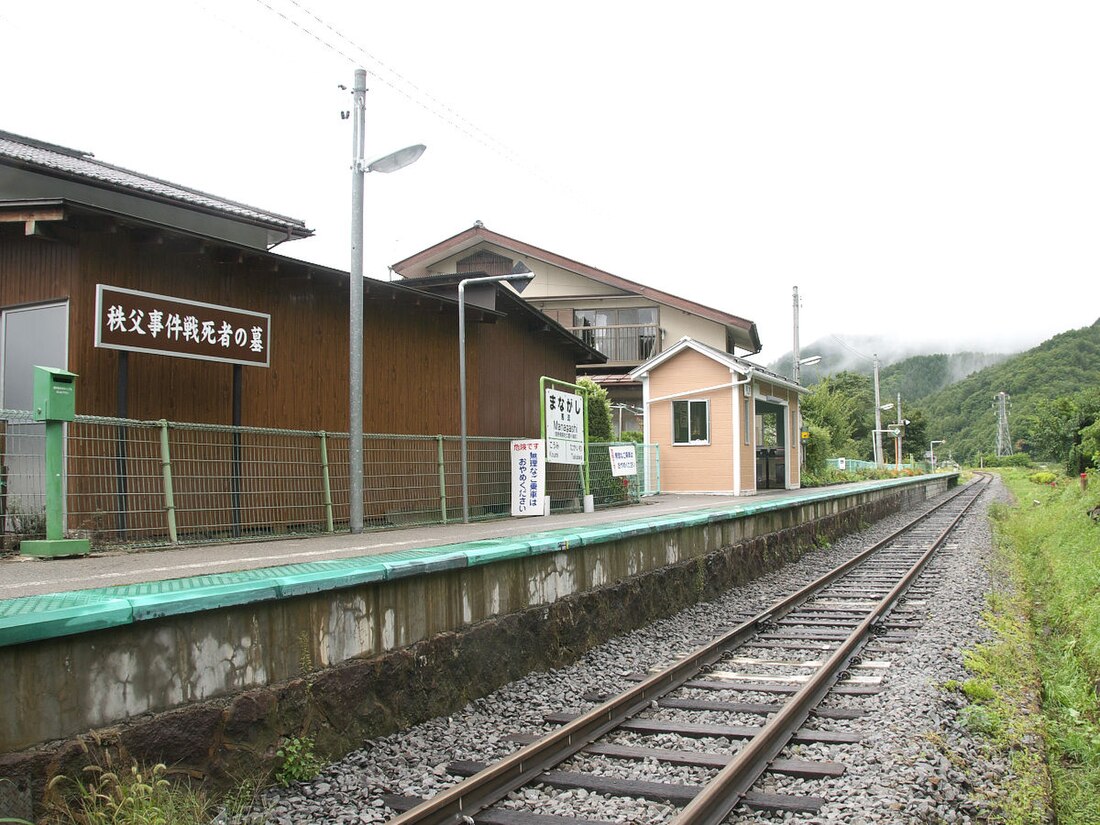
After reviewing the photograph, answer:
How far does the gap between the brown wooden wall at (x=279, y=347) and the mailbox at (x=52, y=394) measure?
153cm

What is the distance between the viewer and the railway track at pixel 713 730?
4.11 metres

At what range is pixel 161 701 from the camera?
3943mm

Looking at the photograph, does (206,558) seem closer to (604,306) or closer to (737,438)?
(737,438)

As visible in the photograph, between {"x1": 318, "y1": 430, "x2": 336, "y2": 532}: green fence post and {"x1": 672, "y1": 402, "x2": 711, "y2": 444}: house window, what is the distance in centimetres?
1294

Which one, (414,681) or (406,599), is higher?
(406,599)

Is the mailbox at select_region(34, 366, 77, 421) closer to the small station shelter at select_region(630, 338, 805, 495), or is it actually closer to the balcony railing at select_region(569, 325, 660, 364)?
the small station shelter at select_region(630, 338, 805, 495)

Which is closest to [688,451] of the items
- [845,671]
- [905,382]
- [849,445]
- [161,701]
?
[845,671]

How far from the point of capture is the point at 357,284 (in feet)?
33.1

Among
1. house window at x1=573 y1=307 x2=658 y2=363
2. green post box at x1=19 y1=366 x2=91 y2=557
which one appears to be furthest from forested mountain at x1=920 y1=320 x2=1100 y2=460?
green post box at x1=19 y1=366 x2=91 y2=557

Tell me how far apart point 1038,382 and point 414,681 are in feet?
306

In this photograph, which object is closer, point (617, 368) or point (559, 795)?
point (559, 795)

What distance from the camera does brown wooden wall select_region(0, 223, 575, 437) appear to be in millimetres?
8734

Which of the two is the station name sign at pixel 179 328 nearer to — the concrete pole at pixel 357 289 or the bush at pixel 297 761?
the concrete pole at pixel 357 289

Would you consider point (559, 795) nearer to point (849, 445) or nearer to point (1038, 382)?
point (849, 445)
